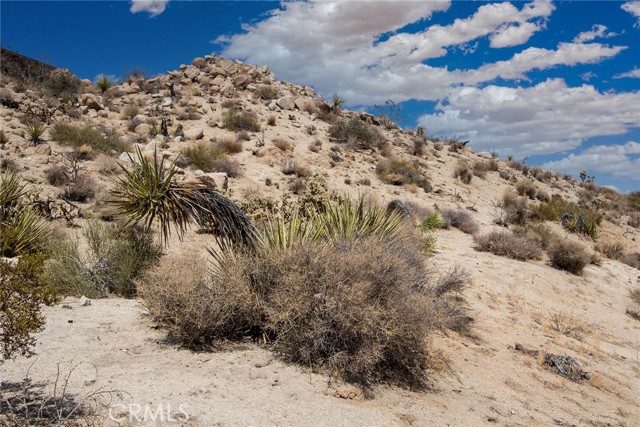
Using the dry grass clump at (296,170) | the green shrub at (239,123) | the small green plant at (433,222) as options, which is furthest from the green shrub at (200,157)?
the small green plant at (433,222)

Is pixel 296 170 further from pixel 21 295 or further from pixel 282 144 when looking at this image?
pixel 21 295

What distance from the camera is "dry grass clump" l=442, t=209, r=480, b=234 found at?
1606cm

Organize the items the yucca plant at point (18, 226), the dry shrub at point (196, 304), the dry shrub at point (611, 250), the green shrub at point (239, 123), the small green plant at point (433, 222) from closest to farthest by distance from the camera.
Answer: the dry shrub at point (196, 304) < the yucca plant at point (18, 226) < the small green plant at point (433, 222) < the dry shrub at point (611, 250) < the green shrub at point (239, 123)

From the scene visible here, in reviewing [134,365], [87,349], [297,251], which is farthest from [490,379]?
[87,349]

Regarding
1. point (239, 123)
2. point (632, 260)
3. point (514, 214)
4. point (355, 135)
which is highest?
point (239, 123)

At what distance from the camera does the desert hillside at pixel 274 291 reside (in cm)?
435

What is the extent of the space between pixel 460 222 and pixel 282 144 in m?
8.23

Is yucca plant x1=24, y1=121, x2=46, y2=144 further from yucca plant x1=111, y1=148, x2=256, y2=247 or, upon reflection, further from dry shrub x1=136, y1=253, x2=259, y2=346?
dry shrub x1=136, y1=253, x2=259, y2=346

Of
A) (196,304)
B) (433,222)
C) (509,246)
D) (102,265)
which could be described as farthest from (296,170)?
(196,304)

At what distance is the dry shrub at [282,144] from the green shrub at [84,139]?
5.98 metres

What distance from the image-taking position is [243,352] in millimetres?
5312

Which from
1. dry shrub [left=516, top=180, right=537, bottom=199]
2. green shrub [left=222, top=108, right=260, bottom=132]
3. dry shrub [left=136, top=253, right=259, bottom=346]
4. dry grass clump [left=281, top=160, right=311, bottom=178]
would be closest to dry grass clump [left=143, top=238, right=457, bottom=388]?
dry shrub [left=136, top=253, right=259, bottom=346]

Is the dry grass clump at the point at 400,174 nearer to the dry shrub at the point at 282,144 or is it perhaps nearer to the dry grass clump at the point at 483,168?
the dry shrub at the point at 282,144

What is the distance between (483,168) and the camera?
26.5 metres
